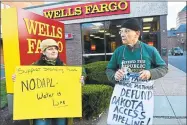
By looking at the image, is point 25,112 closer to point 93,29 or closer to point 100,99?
point 100,99

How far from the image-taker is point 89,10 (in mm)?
13695

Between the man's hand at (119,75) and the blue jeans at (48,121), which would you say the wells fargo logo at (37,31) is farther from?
the man's hand at (119,75)

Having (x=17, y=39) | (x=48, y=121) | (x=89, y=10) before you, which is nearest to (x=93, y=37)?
(x=89, y=10)

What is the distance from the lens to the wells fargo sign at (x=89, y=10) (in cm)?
1287

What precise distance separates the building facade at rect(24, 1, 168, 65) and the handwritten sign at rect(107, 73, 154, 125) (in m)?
10.3

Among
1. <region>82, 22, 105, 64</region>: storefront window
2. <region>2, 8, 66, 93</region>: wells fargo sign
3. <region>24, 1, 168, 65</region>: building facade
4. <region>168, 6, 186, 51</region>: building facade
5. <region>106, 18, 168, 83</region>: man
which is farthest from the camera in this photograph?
<region>168, 6, 186, 51</region>: building facade

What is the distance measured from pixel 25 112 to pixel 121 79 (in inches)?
50.6

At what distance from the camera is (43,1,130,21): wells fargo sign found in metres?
12.9

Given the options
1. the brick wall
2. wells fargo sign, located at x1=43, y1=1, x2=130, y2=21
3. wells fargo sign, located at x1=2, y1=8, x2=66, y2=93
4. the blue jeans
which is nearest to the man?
the blue jeans

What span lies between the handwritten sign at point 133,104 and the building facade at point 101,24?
407 inches

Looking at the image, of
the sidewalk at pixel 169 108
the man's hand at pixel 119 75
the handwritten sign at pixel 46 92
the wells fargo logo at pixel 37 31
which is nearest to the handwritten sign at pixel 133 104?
the man's hand at pixel 119 75

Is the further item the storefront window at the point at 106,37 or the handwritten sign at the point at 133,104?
the storefront window at the point at 106,37

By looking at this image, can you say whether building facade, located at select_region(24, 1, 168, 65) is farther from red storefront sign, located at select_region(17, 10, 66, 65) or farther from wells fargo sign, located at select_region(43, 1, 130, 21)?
red storefront sign, located at select_region(17, 10, 66, 65)

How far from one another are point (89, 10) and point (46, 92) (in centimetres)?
1111
